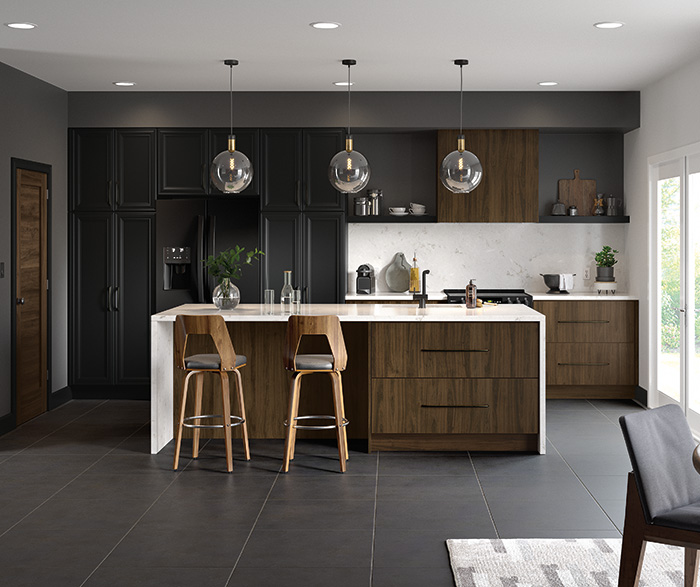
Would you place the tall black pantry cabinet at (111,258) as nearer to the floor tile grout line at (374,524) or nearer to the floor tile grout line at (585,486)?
the floor tile grout line at (374,524)

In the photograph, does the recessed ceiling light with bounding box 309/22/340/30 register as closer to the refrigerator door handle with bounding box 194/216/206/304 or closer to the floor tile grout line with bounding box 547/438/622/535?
the refrigerator door handle with bounding box 194/216/206/304

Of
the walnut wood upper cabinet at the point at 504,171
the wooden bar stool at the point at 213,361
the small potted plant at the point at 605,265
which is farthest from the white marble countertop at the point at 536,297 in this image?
the wooden bar stool at the point at 213,361

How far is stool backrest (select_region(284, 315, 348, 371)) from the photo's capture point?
490 centimetres

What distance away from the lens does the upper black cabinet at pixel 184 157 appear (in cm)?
742

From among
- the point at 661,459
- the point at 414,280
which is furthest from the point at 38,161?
the point at 661,459

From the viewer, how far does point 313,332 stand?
4895 mm

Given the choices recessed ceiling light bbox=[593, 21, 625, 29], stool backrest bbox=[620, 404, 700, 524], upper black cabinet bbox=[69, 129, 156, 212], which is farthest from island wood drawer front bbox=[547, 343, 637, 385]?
stool backrest bbox=[620, 404, 700, 524]

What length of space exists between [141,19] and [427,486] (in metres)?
3.12

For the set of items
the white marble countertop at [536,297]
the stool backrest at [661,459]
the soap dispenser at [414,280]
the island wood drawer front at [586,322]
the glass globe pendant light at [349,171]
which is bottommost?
the stool backrest at [661,459]

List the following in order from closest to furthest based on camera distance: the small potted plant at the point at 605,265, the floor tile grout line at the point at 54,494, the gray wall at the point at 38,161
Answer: the floor tile grout line at the point at 54,494
the gray wall at the point at 38,161
the small potted plant at the point at 605,265

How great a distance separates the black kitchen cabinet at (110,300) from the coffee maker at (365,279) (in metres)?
1.85

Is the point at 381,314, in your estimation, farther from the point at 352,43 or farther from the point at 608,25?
the point at 608,25

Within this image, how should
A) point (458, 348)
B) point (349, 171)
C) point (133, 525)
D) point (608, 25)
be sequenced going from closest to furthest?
point (133, 525) → point (608, 25) → point (458, 348) → point (349, 171)

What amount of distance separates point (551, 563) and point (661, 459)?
882mm
